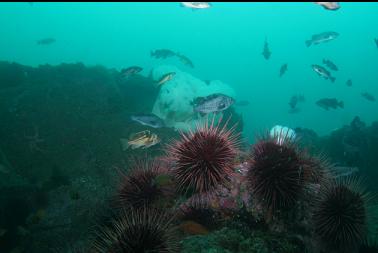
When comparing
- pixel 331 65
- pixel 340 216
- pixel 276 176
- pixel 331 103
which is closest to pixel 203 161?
pixel 276 176

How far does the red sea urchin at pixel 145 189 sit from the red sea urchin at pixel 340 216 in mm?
2511

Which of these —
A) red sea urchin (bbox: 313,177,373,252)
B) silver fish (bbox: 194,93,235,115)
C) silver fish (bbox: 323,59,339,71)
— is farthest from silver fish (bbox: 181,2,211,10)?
red sea urchin (bbox: 313,177,373,252)

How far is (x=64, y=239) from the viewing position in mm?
7391

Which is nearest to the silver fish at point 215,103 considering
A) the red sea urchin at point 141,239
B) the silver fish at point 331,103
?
the red sea urchin at point 141,239

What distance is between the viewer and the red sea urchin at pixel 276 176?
14.7 ft

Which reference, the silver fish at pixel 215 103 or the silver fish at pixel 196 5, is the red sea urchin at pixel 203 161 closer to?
the silver fish at pixel 215 103

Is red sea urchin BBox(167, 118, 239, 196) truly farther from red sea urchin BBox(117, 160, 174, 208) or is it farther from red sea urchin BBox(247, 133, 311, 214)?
red sea urchin BBox(247, 133, 311, 214)

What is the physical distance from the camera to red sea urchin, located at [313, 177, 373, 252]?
4.45m

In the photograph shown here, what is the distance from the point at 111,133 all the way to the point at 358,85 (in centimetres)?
9410

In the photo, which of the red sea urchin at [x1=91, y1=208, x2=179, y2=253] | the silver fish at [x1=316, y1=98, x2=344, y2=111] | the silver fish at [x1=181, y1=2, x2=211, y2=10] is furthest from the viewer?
the silver fish at [x1=316, y1=98, x2=344, y2=111]

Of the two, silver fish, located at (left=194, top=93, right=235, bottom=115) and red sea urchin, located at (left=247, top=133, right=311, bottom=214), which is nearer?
red sea urchin, located at (left=247, top=133, right=311, bottom=214)

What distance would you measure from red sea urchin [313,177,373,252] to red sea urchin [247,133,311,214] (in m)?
0.41

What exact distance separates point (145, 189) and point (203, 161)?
4.05ft

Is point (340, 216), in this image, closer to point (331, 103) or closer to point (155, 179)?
point (155, 179)
